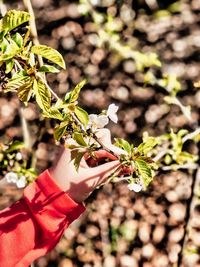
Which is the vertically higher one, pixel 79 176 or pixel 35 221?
pixel 79 176

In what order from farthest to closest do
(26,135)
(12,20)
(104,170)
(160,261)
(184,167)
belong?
(26,135), (184,167), (160,261), (104,170), (12,20)

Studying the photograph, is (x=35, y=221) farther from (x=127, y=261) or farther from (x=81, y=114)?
(x=127, y=261)

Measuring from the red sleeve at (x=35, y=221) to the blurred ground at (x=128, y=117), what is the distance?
0.67 m

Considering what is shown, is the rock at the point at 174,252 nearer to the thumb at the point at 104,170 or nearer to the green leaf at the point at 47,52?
the thumb at the point at 104,170

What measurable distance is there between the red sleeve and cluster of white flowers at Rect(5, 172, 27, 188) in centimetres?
37

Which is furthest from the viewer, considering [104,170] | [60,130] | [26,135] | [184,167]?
[26,135]

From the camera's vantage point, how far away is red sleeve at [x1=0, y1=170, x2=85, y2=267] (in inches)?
46.9

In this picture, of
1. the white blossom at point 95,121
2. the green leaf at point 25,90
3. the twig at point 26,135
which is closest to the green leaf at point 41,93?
the green leaf at point 25,90

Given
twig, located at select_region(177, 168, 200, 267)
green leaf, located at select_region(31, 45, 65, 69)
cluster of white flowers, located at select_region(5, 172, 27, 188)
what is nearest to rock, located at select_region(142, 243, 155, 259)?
twig, located at select_region(177, 168, 200, 267)

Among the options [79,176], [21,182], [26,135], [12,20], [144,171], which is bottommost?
[26,135]

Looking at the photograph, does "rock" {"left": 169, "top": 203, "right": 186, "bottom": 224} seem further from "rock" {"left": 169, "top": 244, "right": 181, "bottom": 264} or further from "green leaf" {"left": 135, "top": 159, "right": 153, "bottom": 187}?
"green leaf" {"left": 135, "top": 159, "right": 153, "bottom": 187}

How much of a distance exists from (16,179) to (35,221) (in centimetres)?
49

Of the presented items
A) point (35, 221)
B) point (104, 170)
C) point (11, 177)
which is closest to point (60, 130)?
point (104, 170)

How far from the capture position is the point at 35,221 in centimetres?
124
